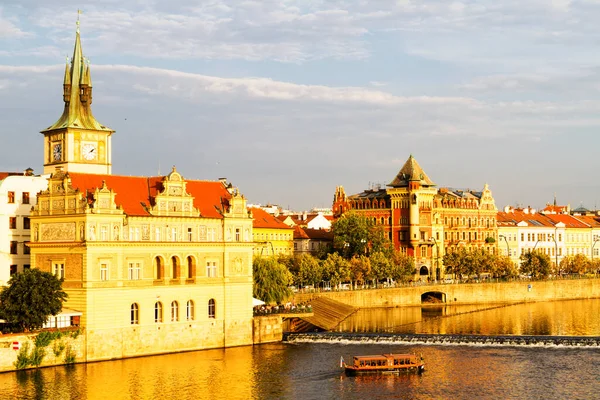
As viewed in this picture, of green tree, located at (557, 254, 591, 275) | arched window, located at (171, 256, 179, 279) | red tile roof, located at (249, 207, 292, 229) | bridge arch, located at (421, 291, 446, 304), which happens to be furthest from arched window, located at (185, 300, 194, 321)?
green tree, located at (557, 254, 591, 275)

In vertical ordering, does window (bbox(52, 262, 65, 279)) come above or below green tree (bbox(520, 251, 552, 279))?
above

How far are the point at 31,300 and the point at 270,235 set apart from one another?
7225 cm

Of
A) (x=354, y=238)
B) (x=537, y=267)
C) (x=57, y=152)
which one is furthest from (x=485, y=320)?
(x=57, y=152)

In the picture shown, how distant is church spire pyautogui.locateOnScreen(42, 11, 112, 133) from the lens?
93312mm

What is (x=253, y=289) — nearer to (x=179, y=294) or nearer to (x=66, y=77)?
(x=179, y=294)

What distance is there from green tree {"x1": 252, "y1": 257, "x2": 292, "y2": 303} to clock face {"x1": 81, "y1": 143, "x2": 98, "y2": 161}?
18.2 meters

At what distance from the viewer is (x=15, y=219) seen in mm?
86938

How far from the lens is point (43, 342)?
2886 inches

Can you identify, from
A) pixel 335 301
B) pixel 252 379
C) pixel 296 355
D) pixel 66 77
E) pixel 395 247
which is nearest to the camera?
pixel 252 379

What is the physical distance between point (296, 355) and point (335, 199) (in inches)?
3384

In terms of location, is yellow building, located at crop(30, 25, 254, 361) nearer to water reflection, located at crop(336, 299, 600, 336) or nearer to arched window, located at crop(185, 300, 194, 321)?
arched window, located at crop(185, 300, 194, 321)

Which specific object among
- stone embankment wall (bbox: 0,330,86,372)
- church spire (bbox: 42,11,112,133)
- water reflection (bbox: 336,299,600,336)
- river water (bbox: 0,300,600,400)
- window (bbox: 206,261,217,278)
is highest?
church spire (bbox: 42,11,112,133)

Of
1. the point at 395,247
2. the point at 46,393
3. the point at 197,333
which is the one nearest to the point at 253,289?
the point at 197,333

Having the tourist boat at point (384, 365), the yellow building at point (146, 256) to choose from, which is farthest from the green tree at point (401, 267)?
the tourist boat at point (384, 365)
